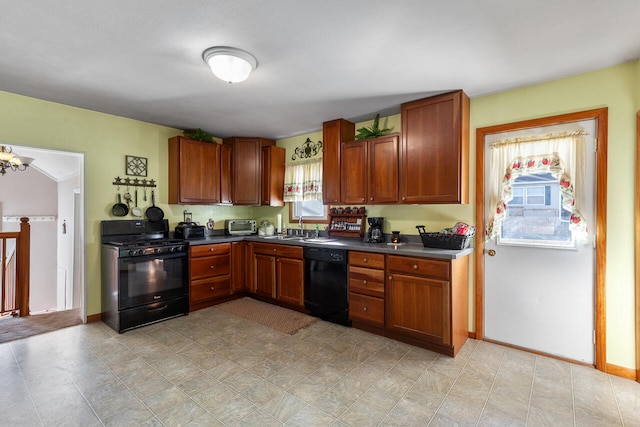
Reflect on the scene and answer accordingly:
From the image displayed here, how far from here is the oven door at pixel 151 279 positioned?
3.21 metres

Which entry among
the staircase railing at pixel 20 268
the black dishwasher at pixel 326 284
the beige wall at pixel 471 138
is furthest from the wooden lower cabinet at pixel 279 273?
the staircase railing at pixel 20 268

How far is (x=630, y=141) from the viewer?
2.29 m

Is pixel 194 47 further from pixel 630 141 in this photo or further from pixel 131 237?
pixel 630 141

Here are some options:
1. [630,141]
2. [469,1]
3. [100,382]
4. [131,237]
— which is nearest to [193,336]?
[100,382]

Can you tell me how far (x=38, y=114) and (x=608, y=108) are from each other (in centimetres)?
533

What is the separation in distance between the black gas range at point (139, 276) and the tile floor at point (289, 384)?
1.05 ft

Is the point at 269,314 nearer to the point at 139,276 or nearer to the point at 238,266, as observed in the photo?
the point at 238,266

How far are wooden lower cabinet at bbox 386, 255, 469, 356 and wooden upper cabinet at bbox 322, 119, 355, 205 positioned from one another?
122 centimetres

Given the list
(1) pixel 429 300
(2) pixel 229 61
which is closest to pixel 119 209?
(2) pixel 229 61

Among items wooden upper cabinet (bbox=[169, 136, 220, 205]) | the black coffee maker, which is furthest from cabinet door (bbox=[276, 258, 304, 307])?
wooden upper cabinet (bbox=[169, 136, 220, 205])

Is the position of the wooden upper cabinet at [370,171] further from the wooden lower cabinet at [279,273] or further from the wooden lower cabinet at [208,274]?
the wooden lower cabinet at [208,274]

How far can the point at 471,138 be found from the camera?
301 cm

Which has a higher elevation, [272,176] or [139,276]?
[272,176]

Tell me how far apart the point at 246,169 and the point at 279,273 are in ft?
5.67
